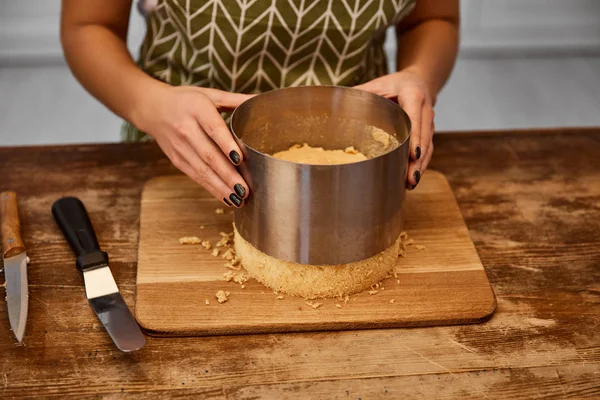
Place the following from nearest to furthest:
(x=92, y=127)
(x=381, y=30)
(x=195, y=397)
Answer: (x=195, y=397) < (x=381, y=30) < (x=92, y=127)

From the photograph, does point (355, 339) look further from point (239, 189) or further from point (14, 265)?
point (14, 265)

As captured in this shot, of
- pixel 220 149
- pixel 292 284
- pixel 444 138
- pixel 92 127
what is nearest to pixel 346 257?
pixel 292 284

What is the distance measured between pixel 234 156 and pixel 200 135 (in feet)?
0.28

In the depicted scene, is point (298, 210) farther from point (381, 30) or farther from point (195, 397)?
point (381, 30)

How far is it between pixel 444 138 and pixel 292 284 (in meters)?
0.55

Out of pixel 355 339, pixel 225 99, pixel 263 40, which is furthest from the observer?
pixel 263 40

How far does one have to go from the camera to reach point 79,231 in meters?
1.01

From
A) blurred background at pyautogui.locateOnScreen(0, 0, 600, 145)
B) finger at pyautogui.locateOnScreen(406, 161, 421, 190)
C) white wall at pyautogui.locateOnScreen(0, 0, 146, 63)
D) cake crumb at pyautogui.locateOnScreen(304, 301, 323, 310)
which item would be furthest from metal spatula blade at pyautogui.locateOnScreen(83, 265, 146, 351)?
white wall at pyautogui.locateOnScreen(0, 0, 146, 63)

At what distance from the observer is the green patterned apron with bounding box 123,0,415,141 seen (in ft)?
3.84

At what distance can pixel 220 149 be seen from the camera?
0.91 meters

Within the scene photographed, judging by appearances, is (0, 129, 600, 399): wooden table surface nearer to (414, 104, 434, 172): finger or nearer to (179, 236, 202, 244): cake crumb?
(179, 236, 202, 244): cake crumb

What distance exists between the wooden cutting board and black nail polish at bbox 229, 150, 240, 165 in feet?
0.61

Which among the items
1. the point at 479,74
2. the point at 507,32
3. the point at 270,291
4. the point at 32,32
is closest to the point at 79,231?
the point at 270,291

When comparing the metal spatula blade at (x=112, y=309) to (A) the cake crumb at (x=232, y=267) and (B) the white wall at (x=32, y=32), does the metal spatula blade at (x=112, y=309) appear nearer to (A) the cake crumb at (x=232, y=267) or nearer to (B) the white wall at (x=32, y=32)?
(A) the cake crumb at (x=232, y=267)
